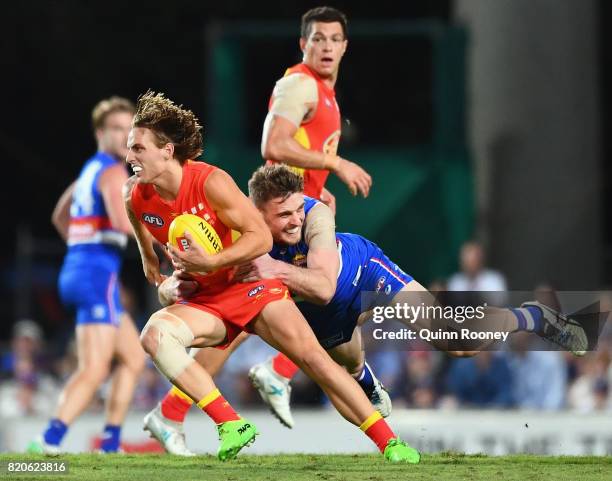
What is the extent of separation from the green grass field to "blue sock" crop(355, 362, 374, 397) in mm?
539

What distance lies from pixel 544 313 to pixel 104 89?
617 inches

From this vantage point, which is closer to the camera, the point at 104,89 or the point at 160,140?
the point at 160,140

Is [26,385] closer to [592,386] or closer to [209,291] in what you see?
[592,386]

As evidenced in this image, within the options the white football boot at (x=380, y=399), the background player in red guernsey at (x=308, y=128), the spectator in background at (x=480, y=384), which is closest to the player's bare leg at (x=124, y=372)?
the background player in red guernsey at (x=308, y=128)

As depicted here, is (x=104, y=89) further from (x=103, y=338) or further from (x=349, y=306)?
(x=349, y=306)

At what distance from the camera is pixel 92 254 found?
10.2m

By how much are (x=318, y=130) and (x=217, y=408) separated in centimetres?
233

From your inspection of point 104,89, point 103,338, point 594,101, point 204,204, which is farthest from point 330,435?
point 104,89

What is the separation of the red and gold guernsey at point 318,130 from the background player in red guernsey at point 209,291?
1.37 m

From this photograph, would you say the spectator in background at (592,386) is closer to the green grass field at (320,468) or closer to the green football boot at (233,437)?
the green grass field at (320,468)

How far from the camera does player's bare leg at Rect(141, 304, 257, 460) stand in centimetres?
756

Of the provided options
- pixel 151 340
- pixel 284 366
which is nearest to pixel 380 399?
pixel 284 366

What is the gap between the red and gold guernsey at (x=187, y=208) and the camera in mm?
7844

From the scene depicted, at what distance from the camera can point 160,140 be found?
7.87 meters
